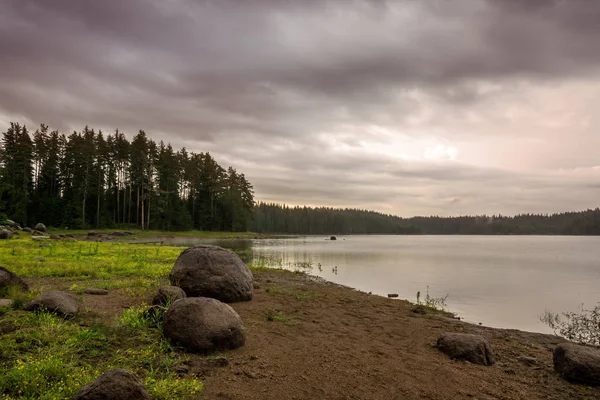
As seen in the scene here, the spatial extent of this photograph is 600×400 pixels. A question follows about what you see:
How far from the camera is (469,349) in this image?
8.67m

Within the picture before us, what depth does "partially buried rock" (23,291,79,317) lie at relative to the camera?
28.2 feet

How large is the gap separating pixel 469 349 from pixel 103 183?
75322mm

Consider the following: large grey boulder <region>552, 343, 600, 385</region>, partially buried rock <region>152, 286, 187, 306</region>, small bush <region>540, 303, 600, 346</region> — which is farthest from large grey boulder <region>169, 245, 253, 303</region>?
small bush <region>540, 303, 600, 346</region>

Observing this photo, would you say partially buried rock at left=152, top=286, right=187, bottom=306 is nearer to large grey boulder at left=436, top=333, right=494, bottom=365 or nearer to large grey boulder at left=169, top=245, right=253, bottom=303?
large grey boulder at left=169, top=245, right=253, bottom=303

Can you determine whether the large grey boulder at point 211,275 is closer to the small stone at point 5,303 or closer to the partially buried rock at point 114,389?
the small stone at point 5,303

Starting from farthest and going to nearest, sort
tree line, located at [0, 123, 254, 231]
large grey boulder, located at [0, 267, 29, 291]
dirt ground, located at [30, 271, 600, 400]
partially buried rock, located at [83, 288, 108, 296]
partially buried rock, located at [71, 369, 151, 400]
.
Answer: tree line, located at [0, 123, 254, 231], partially buried rock, located at [83, 288, 108, 296], large grey boulder, located at [0, 267, 29, 291], dirt ground, located at [30, 271, 600, 400], partially buried rock, located at [71, 369, 151, 400]

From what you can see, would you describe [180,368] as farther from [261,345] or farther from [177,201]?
[177,201]

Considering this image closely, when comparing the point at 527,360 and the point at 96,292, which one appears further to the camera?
the point at 96,292

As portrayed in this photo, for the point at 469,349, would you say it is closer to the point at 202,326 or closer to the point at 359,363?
the point at 359,363

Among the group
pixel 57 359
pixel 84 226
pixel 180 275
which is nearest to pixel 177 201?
pixel 84 226

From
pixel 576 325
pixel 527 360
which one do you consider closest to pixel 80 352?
pixel 527 360

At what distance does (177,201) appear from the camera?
264ft

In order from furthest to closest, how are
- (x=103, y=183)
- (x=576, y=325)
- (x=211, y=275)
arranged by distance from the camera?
(x=103, y=183) < (x=576, y=325) < (x=211, y=275)

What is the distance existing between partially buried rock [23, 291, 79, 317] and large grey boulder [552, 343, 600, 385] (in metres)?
11.9
